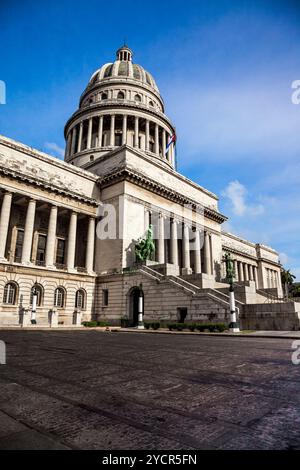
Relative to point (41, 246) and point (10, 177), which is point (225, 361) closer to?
point (10, 177)

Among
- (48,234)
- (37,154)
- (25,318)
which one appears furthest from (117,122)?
(25,318)

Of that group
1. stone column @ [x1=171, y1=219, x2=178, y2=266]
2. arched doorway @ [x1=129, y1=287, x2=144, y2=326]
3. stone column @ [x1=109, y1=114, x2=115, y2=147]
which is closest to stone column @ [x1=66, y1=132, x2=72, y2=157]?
stone column @ [x1=109, y1=114, x2=115, y2=147]

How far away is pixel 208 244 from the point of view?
51219mm

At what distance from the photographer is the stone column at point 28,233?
32031mm

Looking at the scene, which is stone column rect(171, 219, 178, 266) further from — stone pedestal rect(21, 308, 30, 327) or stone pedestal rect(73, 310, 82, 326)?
stone pedestal rect(21, 308, 30, 327)

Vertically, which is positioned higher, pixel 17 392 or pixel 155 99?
pixel 155 99

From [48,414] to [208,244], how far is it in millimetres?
48887

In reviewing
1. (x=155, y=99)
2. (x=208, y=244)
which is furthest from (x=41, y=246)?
(x=155, y=99)

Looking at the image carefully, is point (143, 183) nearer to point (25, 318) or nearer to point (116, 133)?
point (25, 318)

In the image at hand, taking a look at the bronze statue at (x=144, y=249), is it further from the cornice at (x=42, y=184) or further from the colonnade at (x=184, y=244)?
the cornice at (x=42, y=184)

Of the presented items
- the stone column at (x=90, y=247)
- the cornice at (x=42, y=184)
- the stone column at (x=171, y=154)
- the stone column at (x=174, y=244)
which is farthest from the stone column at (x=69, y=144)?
the stone column at (x=174, y=244)

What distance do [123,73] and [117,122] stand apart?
15.6 metres

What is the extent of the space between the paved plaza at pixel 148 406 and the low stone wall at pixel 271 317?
16.5 m

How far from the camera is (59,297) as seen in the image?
34.6 meters
